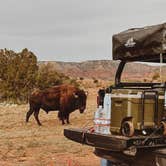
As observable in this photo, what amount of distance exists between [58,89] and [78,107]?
116cm

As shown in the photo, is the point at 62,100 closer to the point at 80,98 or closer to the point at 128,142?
the point at 80,98

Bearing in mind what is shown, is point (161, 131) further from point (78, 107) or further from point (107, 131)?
point (78, 107)

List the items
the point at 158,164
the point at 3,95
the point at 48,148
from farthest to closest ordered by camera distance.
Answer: the point at 3,95 → the point at 48,148 → the point at 158,164

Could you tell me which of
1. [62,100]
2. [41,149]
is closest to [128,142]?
[41,149]

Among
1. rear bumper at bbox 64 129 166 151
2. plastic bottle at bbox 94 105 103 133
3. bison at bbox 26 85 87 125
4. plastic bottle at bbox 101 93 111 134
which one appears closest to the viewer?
rear bumper at bbox 64 129 166 151

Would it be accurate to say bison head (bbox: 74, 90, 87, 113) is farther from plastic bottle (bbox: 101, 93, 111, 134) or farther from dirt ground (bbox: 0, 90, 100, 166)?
plastic bottle (bbox: 101, 93, 111, 134)

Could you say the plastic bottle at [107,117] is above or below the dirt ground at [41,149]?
above

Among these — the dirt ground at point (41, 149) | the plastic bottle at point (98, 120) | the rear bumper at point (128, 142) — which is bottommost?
the dirt ground at point (41, 149)

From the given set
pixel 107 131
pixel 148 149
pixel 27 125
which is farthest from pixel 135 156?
pixel 27 125

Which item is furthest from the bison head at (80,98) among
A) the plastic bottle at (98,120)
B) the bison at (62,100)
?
the plastic bottle at (98,120)

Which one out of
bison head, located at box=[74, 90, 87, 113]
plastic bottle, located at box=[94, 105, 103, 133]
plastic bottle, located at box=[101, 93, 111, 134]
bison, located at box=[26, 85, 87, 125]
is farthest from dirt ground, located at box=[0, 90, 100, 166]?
plastic bottle, located at box=[101, 93, 111, 134]

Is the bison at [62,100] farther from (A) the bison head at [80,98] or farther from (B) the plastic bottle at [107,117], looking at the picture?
(B) the plastic bottle at [107,117]

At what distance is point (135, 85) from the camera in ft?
25.5

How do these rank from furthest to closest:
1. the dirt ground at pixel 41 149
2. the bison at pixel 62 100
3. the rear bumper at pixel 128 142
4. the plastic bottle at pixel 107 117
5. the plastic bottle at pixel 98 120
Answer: the bison at pixel 62 100, the dirt ground at pixel 41 149, the plastic bottle at pixel 98 120, the plastic bottle at pixel 107 117, the rear bumper at pixel 128 142
